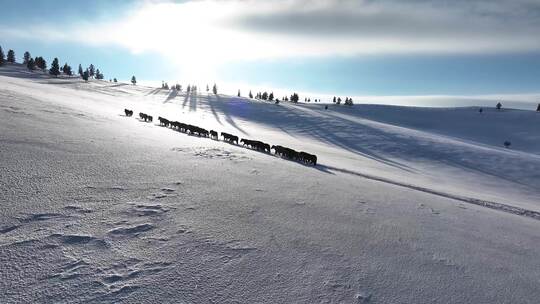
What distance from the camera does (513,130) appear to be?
202ft

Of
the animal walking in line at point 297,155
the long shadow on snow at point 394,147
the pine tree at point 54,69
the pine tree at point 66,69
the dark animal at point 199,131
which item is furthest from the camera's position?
the pine tree at point 66,69

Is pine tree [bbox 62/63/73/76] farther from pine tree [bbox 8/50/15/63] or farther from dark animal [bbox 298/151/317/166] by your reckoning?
dark animal [bbox 298/151/317/166]

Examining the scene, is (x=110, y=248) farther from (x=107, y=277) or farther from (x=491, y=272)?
(x=491, y=272)

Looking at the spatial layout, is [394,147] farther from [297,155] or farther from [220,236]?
[220,236]

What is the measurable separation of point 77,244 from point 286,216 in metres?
4.34

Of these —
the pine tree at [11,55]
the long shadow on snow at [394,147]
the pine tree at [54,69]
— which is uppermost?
the pine tree at [11,55]

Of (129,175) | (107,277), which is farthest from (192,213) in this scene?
(129,175)

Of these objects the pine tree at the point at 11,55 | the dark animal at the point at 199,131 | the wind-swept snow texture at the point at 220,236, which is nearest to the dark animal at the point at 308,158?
the wind-swept snow texture at the point at 220,236

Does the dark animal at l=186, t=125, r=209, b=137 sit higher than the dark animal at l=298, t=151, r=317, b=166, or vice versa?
the dark animal at l=186, t=125, r=209, b=137

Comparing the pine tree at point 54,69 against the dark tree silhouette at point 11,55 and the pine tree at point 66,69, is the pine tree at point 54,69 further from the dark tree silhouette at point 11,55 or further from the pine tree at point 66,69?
the dark tree silhouette at point 11,55

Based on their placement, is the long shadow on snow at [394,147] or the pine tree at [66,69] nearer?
the long shadow on snow at [394,147]

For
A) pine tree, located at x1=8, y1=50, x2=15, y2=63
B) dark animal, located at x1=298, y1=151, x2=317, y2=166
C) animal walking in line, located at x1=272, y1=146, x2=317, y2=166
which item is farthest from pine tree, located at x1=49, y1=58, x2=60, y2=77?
dark animal, located at x1=298, y1=151, x2=317, y2=166

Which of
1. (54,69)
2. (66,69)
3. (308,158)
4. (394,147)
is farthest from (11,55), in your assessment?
(394,147)

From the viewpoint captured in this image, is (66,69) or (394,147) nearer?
(394,147)
